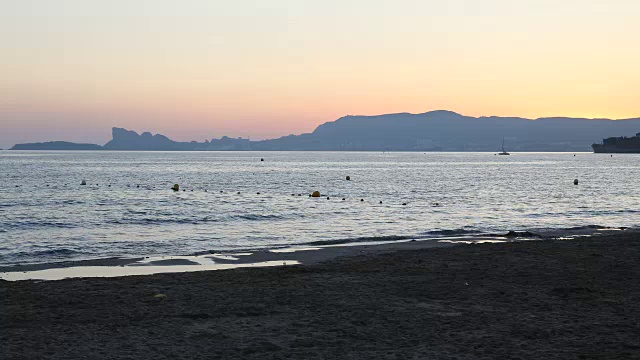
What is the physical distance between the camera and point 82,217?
4825 cm

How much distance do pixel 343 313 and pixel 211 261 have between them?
12.0 m

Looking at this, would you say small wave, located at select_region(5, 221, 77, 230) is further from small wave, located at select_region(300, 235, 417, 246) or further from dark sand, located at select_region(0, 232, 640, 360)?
dark sand, located at select_region(0, 232, 640, 360)

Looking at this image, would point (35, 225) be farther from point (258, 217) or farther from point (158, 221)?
point (258, 217)

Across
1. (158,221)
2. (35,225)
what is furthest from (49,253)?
(158,221)

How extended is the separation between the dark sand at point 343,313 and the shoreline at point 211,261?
2.98 meters

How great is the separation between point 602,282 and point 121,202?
52263mm

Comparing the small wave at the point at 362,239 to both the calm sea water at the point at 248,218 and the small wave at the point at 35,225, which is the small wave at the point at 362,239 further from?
the small wave at the point at 35,225

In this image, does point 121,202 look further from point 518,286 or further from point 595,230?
point 518,286

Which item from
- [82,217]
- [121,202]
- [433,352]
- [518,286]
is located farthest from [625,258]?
[121,202]

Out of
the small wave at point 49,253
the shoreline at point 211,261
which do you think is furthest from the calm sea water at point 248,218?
the shoreline at point 211,261

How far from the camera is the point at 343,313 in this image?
1499 centimetres

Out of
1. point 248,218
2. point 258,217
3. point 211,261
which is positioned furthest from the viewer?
point 258,217

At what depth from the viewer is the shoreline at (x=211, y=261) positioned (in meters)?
23.2

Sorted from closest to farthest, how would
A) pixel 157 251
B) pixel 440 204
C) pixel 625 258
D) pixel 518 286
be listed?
1. pixel 518 286
2. pixel 625 258
3. pixel 157 251
4. pixel 440 204
